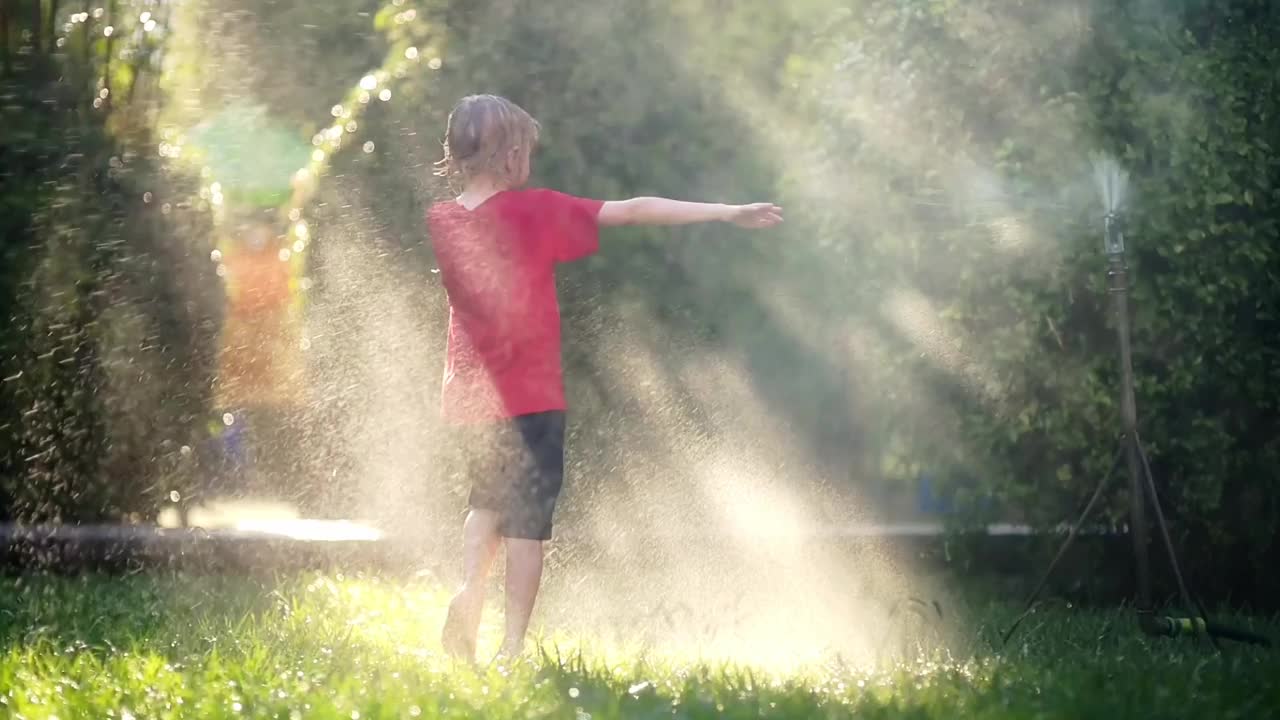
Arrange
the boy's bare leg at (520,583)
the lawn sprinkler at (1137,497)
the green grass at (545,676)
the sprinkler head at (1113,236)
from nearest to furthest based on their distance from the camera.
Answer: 1. the green grass at (545,676)
2. the boy's bare leg at (520,583)
3. the lawn sprinkler at (1137,497)
4. the sprinkler head at (1113,236)

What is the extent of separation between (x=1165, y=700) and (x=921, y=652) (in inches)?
40.7

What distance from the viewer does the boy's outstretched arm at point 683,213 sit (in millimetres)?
4645

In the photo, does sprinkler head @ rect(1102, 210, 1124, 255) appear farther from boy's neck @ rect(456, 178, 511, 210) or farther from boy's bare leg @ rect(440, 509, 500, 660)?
boy's bare leg @ rect(440, 509, 500, 660)

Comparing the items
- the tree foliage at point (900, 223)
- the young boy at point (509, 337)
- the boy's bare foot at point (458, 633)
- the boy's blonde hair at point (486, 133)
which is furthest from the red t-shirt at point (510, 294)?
the tree foliage at point (900, 223)

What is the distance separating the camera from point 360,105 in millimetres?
7078

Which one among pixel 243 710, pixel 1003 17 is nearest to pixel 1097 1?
pixel 1003 17

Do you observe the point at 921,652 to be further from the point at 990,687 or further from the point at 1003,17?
the point at 1003,17

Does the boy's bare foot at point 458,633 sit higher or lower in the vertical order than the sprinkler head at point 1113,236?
lower

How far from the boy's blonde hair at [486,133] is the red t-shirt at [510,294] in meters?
0.12

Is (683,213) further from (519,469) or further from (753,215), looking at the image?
(519,469)

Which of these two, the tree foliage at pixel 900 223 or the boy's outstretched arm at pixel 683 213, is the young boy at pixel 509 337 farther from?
the tree foliage at pixel 900 223

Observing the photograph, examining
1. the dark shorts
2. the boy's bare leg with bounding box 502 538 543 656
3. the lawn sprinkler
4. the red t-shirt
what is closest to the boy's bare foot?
the boy's bare leg with bounding box 502 538 543 656

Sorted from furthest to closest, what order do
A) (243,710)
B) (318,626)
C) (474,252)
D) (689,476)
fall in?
(689,476), (318,626), (474,252), (243,710)

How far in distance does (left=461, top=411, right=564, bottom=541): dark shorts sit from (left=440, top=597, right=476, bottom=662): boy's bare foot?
0.26 meters
